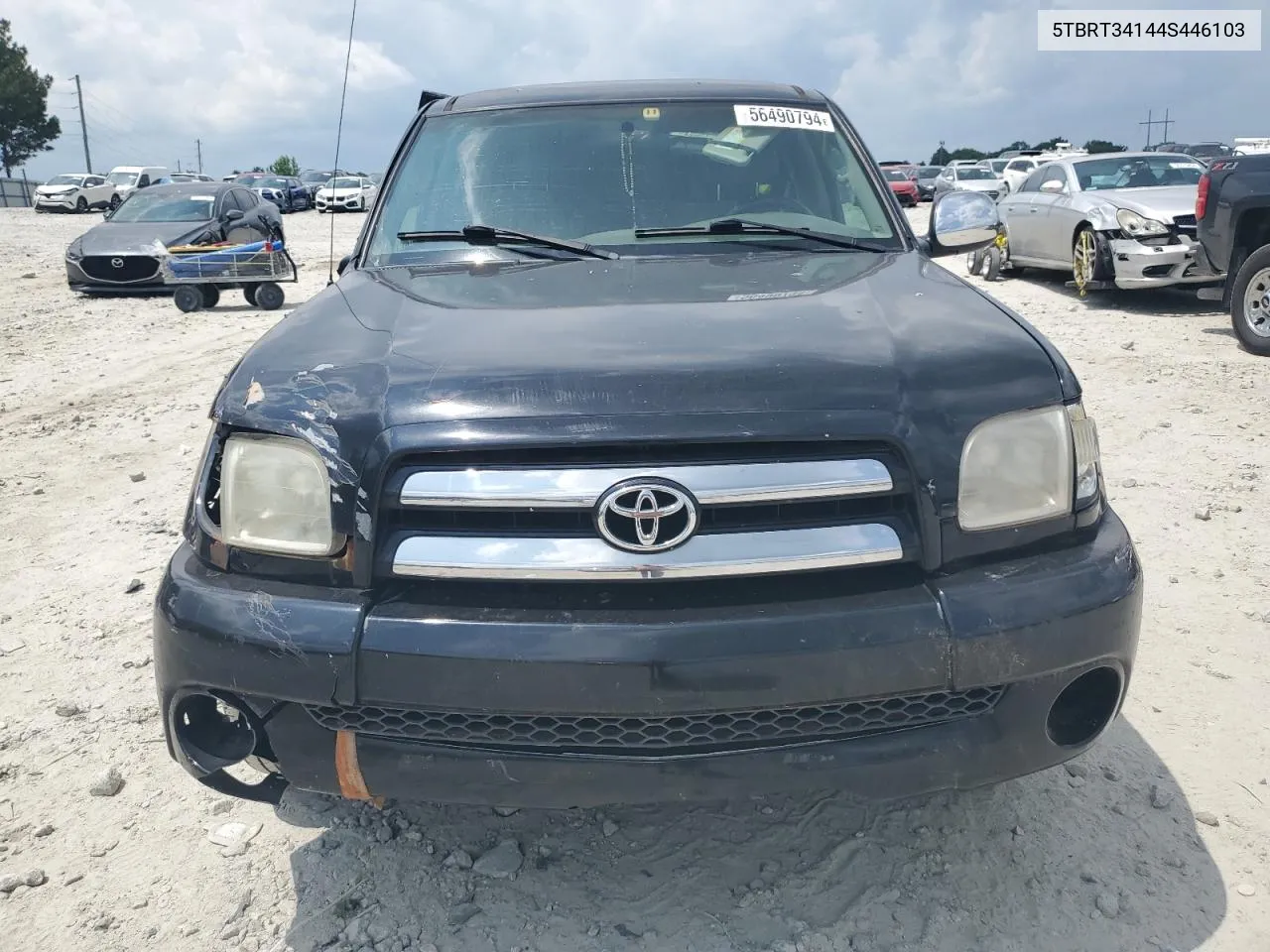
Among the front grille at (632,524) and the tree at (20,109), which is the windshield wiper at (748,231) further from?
the tree at (20,109)

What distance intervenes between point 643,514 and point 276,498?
737 millimetres

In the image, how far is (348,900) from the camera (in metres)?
2.37

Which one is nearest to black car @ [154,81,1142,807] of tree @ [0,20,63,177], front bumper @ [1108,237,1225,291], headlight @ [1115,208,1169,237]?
front bumper @ [1108,237,1225,291]

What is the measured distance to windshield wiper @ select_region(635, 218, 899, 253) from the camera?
3.12m

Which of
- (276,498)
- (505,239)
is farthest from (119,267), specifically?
(276,498)

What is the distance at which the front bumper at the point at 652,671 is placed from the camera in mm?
1871

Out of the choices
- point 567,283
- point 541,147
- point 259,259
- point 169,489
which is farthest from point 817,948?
point 259,259

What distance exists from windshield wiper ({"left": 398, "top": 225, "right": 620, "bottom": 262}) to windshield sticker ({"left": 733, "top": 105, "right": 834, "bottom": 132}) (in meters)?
0.81

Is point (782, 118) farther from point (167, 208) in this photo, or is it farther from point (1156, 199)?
point (167, 208)

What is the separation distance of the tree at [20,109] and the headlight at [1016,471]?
69.5m

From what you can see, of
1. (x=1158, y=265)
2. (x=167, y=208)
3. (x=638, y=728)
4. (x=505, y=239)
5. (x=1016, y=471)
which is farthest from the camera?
(x=167, y=208)

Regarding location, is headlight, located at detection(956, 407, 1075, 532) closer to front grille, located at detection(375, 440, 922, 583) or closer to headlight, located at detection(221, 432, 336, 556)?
front grille, located at detection(375, 440, 922, 583)

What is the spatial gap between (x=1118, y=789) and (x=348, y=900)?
1940 mm

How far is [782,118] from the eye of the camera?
3533 mm
